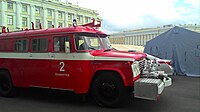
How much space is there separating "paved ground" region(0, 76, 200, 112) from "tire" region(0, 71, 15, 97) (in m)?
0.28

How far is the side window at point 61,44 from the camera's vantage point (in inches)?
257

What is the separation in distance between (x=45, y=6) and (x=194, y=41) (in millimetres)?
64799

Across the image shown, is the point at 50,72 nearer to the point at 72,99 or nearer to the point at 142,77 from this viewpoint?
Result: the point at 72,99

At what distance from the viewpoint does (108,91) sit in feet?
20.5

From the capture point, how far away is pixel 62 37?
668 centimetres

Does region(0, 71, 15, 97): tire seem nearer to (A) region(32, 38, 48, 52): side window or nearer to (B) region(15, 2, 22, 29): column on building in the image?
(A) region(32, 38, 48, 52): side window

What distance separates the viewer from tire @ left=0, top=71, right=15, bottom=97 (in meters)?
7.88

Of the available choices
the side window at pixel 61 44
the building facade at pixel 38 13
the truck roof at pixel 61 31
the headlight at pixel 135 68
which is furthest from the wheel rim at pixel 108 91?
the building facade at pixel 38 13

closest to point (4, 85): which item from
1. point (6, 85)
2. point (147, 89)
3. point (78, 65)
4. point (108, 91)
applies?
point (6, 85)

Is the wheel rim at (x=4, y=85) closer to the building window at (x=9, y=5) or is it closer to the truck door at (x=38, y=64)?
the truck door at (x=38, y=64)

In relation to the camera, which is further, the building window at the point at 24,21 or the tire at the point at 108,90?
the building window at the point at 24,21

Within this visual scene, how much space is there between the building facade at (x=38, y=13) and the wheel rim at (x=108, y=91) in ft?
171

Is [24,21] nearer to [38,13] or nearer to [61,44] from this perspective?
[38,13]

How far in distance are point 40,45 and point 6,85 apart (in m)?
2.23
